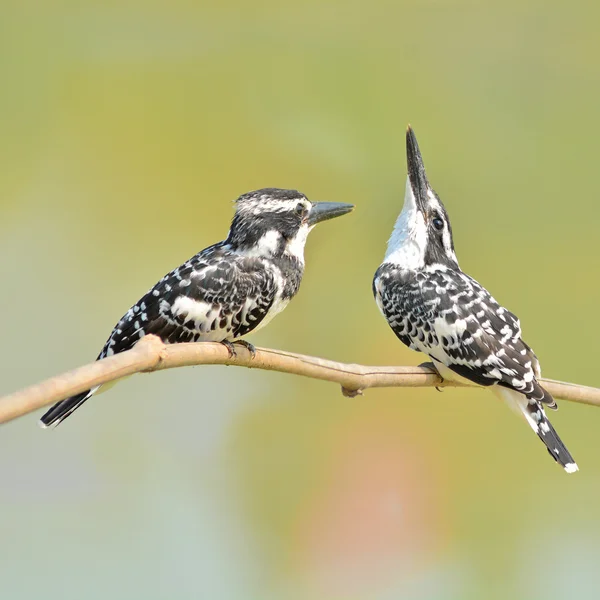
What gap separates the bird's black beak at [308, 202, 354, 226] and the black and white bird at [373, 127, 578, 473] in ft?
1.09

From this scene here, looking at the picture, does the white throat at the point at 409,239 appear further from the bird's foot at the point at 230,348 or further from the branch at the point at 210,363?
the bird's foot at the point at 230,348

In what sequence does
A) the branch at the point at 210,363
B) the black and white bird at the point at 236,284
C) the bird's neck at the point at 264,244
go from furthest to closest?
the bird's neck at the point at 264,244
the black and white bird at the point at 236,284
the branch at the point at 210,363

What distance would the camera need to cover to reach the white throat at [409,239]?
7.49ft

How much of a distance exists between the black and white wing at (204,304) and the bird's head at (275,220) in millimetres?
59

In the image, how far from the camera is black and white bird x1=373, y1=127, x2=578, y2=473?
78.4 inches

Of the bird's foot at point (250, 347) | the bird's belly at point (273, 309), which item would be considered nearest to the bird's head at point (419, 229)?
the bird's belly at point (273, 309)

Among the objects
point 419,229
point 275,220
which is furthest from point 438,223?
point 275,220

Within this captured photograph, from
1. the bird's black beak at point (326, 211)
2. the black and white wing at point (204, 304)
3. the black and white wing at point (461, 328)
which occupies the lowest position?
the black and white wing at point (461, 328)

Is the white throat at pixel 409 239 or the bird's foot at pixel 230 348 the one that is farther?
the white throat at pixel 409 239

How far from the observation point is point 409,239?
231 centimetres

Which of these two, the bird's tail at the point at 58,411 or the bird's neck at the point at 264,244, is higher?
the bird's neck at the point at 264,244

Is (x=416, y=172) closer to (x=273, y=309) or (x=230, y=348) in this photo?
(x=273, y=309)

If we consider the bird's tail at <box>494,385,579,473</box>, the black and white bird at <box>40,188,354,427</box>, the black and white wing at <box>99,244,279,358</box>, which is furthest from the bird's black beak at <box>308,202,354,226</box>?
the bird's tail at <box>494,385,579,473</box>

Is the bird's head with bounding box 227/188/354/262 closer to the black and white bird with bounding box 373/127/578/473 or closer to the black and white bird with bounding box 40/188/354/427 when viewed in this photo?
the black and white bird with bounding box 40/188/354/427
